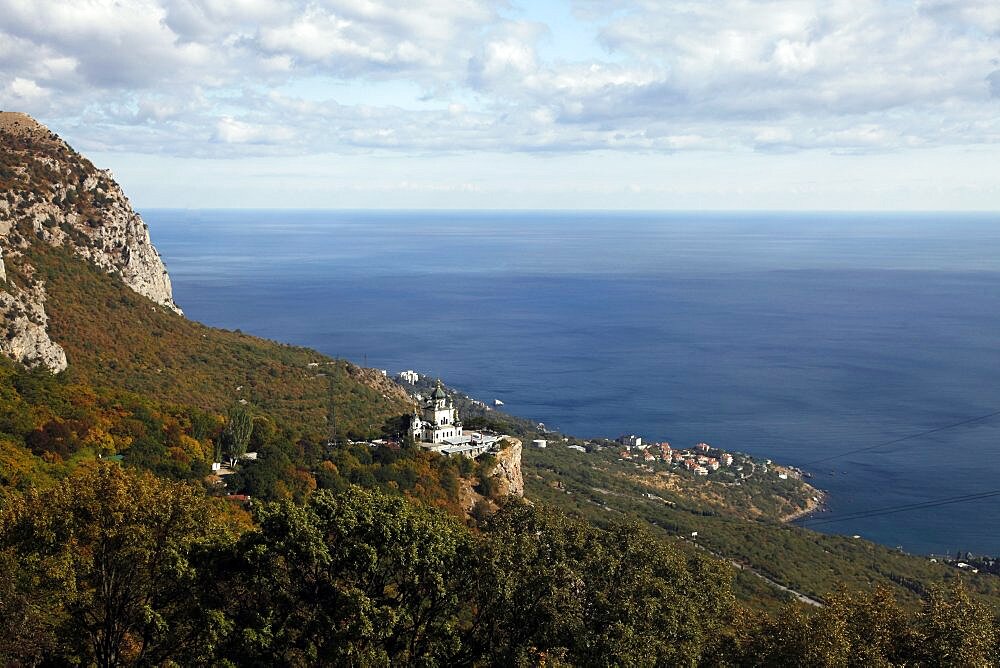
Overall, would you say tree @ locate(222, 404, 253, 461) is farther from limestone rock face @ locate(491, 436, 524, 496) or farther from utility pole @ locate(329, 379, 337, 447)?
limestone rock face @ locate(491, 436, 524, 496)

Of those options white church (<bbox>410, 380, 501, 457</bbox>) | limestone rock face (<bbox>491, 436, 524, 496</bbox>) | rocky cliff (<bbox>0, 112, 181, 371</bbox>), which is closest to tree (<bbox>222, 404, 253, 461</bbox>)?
white church (<bbox>410, 380, 501, 457</bbox>)

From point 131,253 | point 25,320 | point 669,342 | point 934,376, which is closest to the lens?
point 25,320

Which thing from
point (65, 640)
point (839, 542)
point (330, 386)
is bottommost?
point (839, 542)

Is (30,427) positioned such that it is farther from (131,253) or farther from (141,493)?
(131,253)

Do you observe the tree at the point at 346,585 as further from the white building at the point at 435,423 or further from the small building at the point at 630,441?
the small building at the point at 630,441

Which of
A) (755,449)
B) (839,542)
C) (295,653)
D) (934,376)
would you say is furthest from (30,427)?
(934,376)

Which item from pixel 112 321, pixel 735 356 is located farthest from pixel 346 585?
pixel 735 356

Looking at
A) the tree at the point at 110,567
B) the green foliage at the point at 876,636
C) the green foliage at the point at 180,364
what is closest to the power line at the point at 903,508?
the green foliage at the point at 180,364

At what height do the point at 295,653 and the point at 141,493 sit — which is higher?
the point at 141,493
